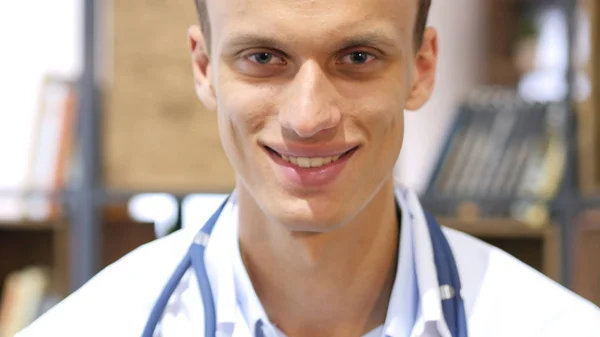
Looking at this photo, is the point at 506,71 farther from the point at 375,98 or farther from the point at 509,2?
the point at 375,98

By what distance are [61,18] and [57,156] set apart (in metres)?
1.11

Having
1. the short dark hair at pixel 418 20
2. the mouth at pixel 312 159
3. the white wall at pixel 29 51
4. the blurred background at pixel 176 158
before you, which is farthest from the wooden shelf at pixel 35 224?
the mouth at pixel 312 159

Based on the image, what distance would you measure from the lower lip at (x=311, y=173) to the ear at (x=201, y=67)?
0.22 metres

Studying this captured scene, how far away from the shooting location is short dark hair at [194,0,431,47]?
1320mm

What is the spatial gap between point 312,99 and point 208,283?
0.34 meters

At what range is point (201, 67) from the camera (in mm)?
1416

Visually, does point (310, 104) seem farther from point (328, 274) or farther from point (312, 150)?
point (328, 274)

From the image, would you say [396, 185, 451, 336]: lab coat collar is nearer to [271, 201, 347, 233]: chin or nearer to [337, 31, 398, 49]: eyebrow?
[271, 201, 347, 233]: chin

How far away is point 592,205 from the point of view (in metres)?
2.21

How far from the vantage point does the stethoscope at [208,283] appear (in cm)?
127

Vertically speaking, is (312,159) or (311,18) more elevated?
(311,18)

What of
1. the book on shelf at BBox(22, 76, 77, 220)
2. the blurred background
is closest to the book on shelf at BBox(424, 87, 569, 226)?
the blurred background

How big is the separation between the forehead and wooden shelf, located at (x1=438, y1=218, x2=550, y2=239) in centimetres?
116

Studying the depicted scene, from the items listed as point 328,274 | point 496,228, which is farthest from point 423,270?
point 496,228
